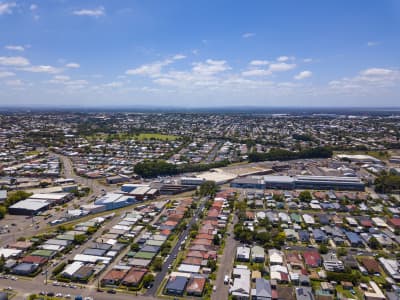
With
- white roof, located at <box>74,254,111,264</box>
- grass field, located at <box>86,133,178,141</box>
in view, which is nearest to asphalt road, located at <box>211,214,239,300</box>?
white roof, located at <box>74,254,111,264</box>

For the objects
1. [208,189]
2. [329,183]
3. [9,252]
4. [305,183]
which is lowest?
[9,252]

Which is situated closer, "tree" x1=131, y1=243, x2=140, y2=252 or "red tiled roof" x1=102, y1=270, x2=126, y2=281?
"red tiled roof" x1=102, y1=270, x2=126, y2=281

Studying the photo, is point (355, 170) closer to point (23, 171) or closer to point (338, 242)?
point (338, 242)

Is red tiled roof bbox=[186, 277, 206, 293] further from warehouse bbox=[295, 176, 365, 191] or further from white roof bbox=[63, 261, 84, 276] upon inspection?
warehouse bbox=[295, 176, 365, 191]

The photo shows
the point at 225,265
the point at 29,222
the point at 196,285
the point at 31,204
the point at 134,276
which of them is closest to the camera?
the point at 196,285

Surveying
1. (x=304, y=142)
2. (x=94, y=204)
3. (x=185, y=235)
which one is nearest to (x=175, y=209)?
(x=185, y=235)

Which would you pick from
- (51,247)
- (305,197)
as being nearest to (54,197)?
(51,247)

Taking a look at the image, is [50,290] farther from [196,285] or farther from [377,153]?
[377,153]
